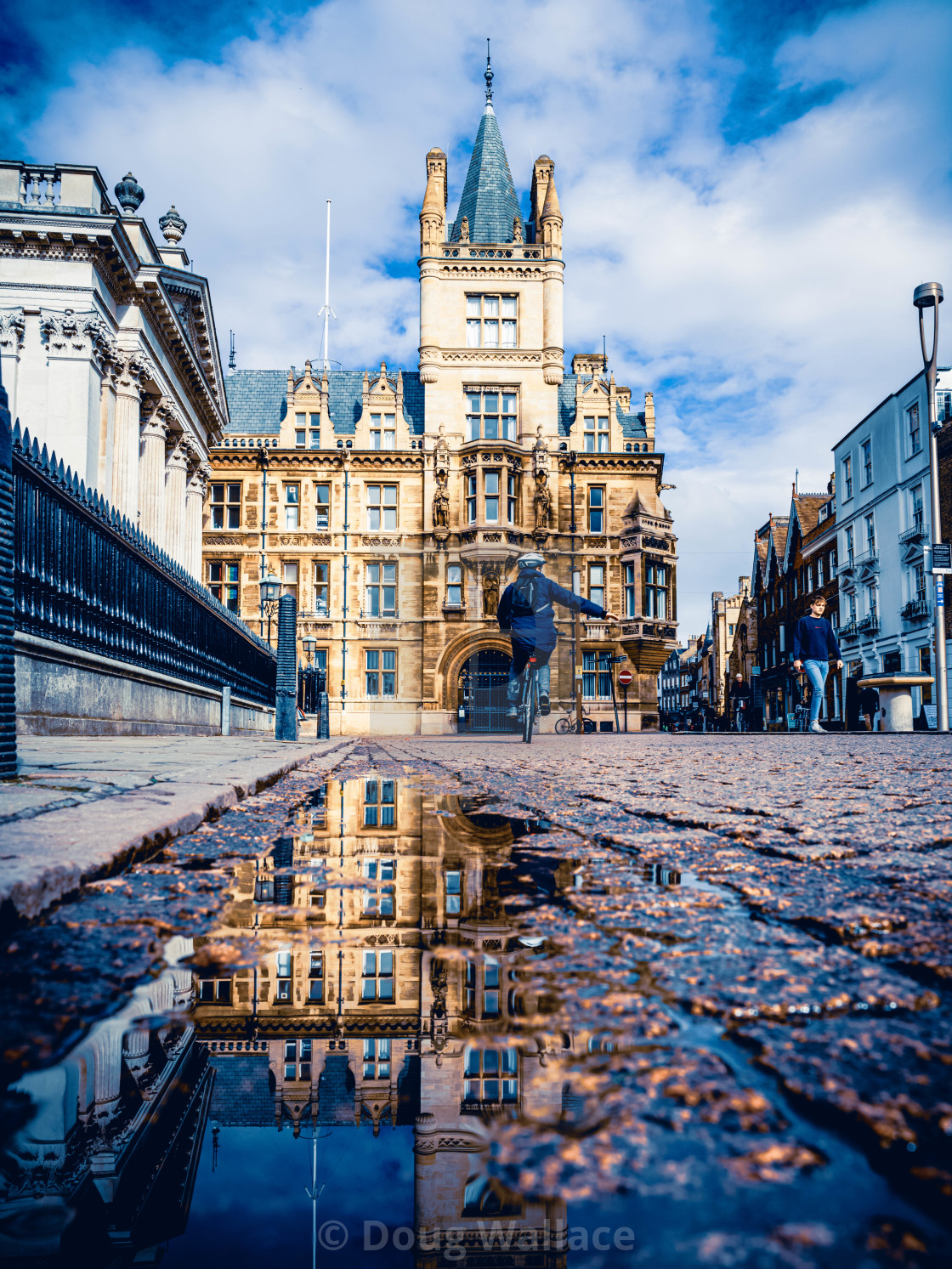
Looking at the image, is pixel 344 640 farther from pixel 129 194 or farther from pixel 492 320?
pixel 129 194

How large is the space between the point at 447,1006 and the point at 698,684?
324 feet

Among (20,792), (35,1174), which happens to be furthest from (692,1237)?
(20,792)

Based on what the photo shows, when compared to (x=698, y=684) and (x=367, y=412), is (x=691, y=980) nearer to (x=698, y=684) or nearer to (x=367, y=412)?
(x=367, y=412)

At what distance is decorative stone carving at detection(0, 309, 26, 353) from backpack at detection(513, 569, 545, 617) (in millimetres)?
13256

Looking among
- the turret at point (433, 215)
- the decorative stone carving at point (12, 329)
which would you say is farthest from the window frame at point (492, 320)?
the decorative stone carving at point (12, 329)

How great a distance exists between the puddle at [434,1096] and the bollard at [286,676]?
11.2 metres

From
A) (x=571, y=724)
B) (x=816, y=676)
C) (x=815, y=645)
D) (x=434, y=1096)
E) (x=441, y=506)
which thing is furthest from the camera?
(x=441, y=506)

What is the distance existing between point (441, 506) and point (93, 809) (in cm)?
3021

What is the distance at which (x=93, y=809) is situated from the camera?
2623mm

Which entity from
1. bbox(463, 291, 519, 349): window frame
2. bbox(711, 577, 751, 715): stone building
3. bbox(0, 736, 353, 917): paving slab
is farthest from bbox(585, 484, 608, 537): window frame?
bbox(711, 577, 751, 715): stone building

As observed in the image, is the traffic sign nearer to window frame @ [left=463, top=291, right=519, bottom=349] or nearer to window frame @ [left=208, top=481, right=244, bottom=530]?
window frame @ [left=463, top=291, right=519, bottom=349]

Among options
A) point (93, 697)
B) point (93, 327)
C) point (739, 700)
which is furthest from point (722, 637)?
point (93, 697)

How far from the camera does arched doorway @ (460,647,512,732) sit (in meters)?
33.2

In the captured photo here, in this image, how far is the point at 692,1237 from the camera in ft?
2.29
